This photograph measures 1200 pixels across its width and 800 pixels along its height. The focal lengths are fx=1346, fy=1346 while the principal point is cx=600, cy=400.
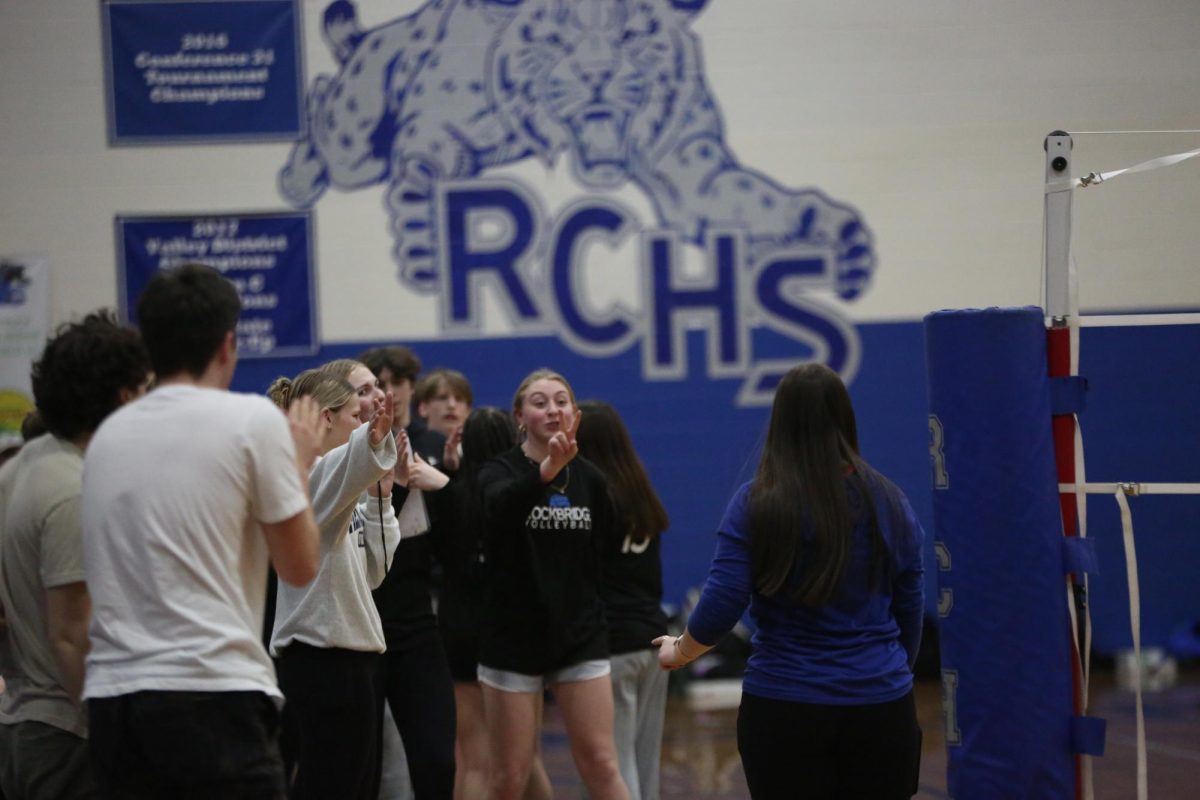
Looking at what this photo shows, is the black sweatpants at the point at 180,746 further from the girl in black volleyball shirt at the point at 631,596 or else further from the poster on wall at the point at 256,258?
the poster on wall at the point at 256,258

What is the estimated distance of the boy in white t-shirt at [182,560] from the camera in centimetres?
239

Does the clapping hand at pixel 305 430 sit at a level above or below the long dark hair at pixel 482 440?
above

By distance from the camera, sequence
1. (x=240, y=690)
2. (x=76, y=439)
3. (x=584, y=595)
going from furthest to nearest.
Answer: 1. (x=584, y=595)
2. (x=76, y=439)
3. (x=240, y=690)

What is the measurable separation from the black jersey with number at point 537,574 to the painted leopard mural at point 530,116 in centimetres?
479

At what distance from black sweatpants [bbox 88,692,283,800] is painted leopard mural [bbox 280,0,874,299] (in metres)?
6.99

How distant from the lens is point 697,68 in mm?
9328

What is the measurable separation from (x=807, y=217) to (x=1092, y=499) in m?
2.71

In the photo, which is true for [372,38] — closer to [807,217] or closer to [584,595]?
[807,217]

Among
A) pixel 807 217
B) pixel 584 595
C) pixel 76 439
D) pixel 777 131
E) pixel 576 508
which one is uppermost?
pixel 777 131

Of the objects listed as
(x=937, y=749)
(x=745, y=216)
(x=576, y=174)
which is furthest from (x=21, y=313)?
(x=937, y=749)

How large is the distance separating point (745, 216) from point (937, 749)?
12.9ft

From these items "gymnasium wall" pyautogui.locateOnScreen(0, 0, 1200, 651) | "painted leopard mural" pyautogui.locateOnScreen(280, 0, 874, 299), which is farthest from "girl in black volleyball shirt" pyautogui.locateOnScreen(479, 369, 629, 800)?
"painted leopard mural" pyautogui.locateOnScreen(280, 0, 874, 299)

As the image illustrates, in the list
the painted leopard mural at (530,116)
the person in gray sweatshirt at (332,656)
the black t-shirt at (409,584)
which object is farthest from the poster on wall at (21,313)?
the person in gray sweatshirt at (332,656)

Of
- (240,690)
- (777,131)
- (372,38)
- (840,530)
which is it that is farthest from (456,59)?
(240,690)
